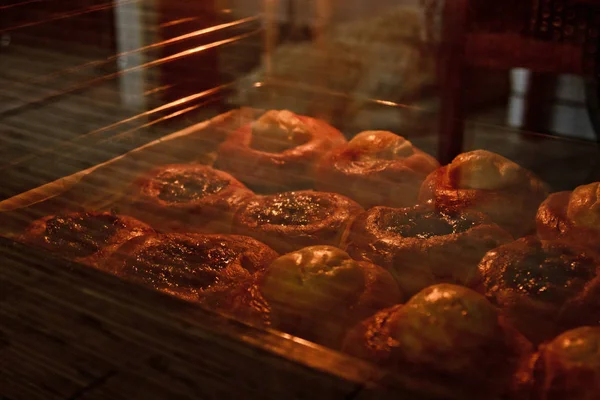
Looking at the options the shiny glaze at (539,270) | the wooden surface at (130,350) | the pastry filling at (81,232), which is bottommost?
the pastry filling at (81,232)

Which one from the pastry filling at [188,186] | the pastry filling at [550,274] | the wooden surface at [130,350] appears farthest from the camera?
the pastry filling at [188,186]

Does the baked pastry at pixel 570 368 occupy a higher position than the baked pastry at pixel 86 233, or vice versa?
the baked pastry at pixel 570 368

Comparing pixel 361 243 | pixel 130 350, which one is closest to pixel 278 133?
pixel 361 243

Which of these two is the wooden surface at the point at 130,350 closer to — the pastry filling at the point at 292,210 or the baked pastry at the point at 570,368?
the baked pastry at the point at 570,368

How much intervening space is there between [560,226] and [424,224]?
1.05 ft

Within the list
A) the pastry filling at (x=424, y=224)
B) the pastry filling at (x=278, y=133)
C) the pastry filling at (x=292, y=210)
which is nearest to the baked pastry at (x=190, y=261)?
the pastry filling at (x=292, y=210)

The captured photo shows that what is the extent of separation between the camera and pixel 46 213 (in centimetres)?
166

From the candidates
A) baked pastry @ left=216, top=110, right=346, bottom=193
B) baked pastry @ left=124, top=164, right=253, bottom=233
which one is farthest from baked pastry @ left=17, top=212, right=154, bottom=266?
baked pastry @ left=216, top=110, right=346, bottom=193

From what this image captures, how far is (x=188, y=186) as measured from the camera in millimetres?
1826

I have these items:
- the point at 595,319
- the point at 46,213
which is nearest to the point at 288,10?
the point at 46,213

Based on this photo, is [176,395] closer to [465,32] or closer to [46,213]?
[46,213]

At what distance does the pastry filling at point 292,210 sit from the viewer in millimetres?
1614

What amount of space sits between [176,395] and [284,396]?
120 millimetres

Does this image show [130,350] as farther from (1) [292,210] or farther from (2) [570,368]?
(1) [292,210]
